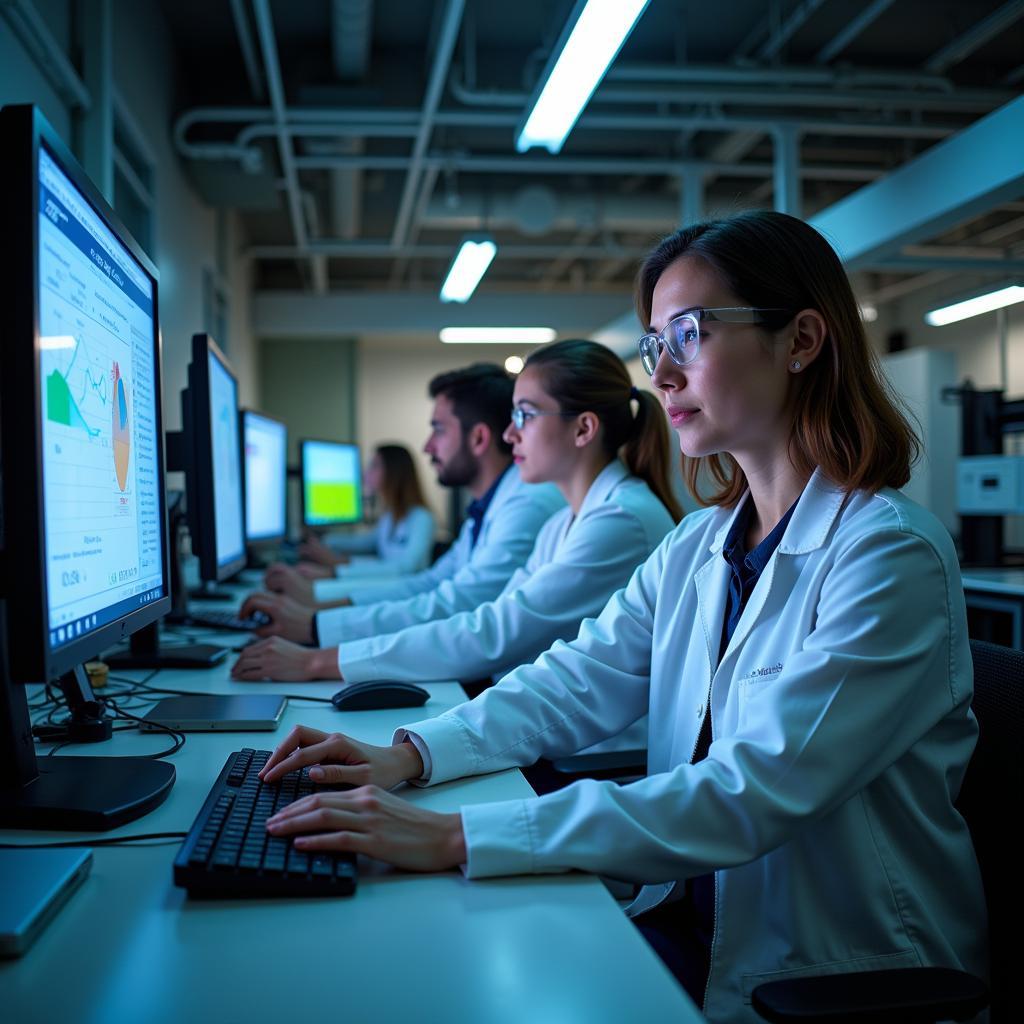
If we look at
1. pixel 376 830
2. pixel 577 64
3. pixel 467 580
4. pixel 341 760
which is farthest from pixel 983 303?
pixel 376 830

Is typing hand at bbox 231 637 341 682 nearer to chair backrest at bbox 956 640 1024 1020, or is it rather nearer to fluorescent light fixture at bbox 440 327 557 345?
chair backrest at bbox 956 640 1024 1020

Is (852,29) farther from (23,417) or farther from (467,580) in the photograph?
(23,417)

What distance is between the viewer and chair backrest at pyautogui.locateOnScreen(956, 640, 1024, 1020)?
915mm

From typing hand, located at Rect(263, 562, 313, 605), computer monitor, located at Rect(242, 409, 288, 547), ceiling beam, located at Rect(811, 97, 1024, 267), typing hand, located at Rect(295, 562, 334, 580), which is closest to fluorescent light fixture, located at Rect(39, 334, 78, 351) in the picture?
computer monitor, located at Rect(242, 409, 288, 547)

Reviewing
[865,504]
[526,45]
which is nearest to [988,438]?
[526,45]

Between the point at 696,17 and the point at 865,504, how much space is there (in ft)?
14.2

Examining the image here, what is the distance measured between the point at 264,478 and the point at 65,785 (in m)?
2.15

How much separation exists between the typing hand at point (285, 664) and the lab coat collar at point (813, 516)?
0.86 m

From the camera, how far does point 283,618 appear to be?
187cm

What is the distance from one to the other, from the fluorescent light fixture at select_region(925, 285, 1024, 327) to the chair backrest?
4.70 metres

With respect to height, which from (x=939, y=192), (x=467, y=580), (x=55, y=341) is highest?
(x=939, y=192)

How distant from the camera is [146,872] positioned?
0.75 meters

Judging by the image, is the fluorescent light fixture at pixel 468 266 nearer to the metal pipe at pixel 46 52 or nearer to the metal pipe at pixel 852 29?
the metal pipe at pixel 852 29

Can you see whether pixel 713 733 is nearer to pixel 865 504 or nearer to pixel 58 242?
pixel 865 504
